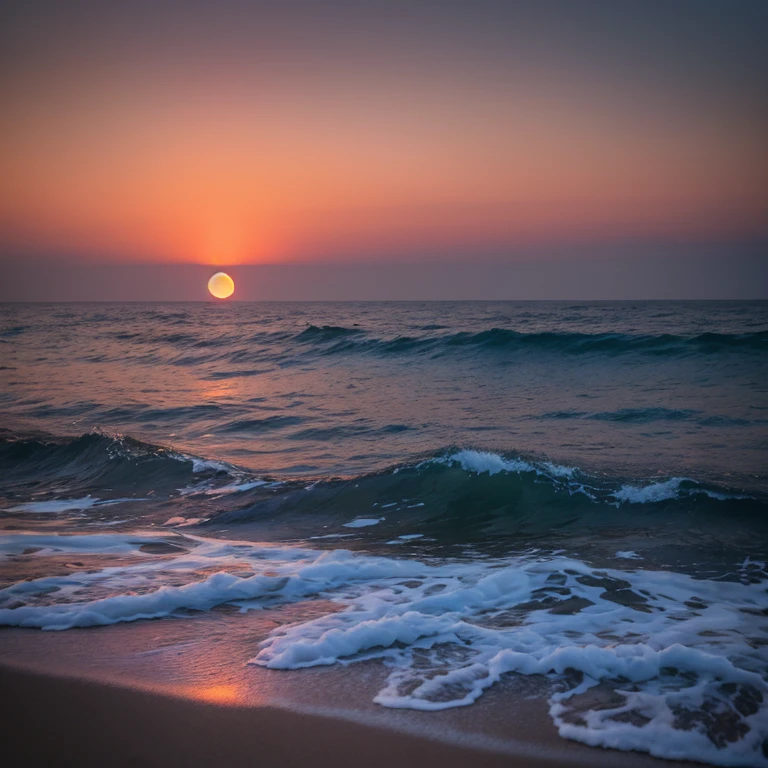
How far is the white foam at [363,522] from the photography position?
728 cm

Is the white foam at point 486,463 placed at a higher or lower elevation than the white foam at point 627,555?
higher

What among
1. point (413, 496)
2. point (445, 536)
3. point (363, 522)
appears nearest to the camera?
point (445, 536)

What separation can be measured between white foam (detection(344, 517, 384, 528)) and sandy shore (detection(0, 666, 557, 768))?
4102mm

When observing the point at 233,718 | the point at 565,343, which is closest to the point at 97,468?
the point at 233,718

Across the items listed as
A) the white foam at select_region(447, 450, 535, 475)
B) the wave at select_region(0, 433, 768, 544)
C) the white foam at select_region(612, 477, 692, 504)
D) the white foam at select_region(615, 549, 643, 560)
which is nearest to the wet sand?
the white foam at select_region(615, 549, 643, 560)

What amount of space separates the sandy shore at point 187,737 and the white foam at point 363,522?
4.10 meters

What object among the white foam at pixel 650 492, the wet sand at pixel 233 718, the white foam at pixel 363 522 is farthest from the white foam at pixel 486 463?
the wet sand at pixel 233 718

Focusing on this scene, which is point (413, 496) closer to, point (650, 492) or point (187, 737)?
point (650, 492)

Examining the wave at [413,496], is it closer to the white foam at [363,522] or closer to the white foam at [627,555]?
the white foam at [363,522]

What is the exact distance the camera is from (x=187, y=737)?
9.42 ft

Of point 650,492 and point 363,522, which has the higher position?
point 650,492

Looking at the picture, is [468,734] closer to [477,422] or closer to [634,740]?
[634,740]

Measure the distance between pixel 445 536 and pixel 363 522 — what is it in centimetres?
101

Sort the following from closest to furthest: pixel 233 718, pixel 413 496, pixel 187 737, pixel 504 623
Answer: pixel 187 737 → pixel 233 718 → pixel 504 623 → pixel 413 496
